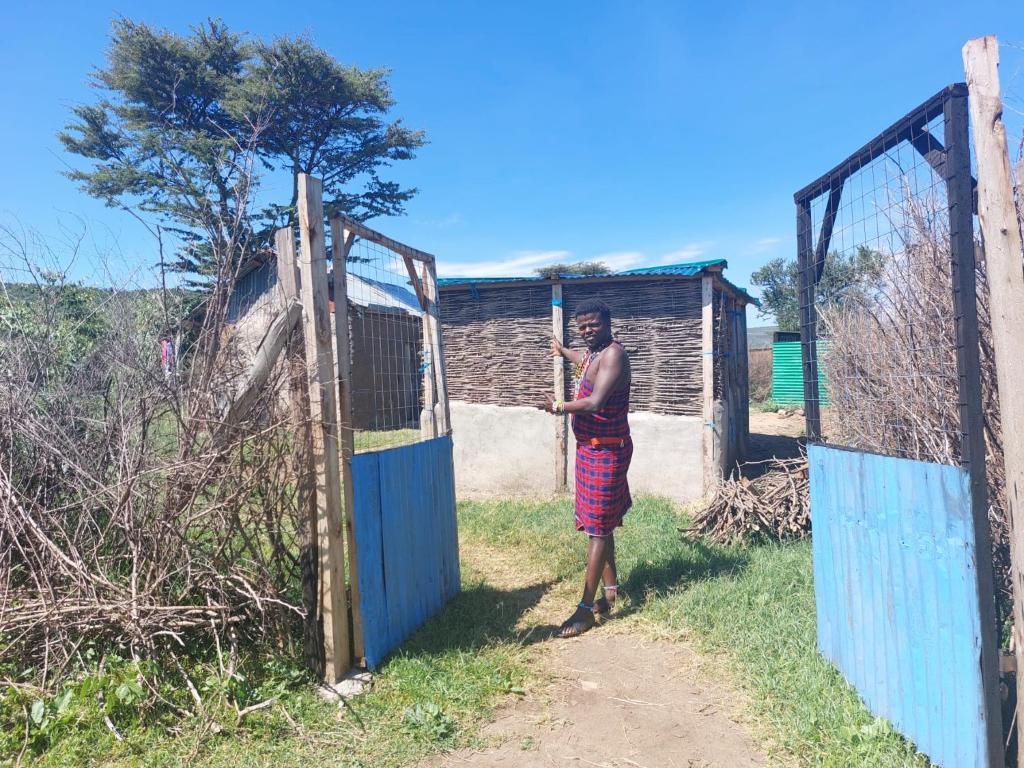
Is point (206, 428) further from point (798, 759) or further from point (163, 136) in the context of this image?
point (798, 759)

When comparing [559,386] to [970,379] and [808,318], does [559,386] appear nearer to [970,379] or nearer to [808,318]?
[808,318]

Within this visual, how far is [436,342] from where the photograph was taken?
14.8 ft

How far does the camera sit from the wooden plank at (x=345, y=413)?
10.7ft

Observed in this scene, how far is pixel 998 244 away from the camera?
2.05 meters

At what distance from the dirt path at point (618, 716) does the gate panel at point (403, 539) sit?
2.62ft

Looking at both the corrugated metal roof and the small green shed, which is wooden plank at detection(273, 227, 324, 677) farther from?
the small green shed

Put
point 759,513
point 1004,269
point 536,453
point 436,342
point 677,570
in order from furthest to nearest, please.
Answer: point 536,453 → point 759,513 → point 677,570 → point 436,342 → point 1004,269

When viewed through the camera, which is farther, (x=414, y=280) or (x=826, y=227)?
(x=414, y=280)

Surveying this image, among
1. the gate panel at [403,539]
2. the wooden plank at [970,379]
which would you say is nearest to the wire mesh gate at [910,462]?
the wooden plank at [970,379]

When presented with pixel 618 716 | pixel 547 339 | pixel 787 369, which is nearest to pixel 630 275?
pixel 547 339

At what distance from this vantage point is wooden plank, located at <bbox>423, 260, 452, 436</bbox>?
4.49 meters

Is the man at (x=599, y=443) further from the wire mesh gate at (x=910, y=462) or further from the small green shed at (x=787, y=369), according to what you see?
the small green shed at (x=787, y=369)

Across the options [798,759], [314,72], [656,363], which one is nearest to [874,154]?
[798,759]

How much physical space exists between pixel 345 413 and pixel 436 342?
1368 millimetres
